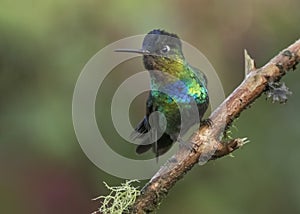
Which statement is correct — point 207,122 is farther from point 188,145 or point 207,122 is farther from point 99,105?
point 99,105

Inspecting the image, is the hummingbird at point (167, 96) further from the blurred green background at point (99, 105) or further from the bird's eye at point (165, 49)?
the blurred green background at point (99, 105)

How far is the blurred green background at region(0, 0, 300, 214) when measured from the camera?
9.64 ft

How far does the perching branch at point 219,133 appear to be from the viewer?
1.87 metres

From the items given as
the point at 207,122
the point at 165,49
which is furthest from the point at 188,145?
the point at 165,49

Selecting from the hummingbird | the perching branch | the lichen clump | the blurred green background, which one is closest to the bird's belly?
the hummingbird

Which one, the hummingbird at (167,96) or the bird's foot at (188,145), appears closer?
the bird's foot at (188,145)

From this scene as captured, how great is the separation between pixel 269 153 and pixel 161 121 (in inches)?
54.6

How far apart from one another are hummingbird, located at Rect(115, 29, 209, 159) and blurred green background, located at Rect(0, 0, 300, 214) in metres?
0.61

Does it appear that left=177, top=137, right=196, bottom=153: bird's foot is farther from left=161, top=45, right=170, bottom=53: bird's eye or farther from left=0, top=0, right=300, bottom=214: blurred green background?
left=0, top=0, right=300, bottom=214: blurred green background

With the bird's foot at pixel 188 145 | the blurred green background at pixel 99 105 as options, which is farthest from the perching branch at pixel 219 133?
the blurred green background at pixel 99 105

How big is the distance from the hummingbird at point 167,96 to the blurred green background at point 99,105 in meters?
0.61

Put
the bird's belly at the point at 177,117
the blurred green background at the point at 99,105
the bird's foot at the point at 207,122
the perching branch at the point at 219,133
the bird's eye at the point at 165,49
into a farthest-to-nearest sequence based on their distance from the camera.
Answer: the blurred green background at the point at 99,105
the bird's eye at the point at 165,49
the bird's belly at the point at 177,117
the bird's foot at the point at 207,122
the perching branch at the point at 219,133

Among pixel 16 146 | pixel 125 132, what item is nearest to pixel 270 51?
pixel 125 132

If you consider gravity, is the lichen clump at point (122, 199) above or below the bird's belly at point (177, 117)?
below
